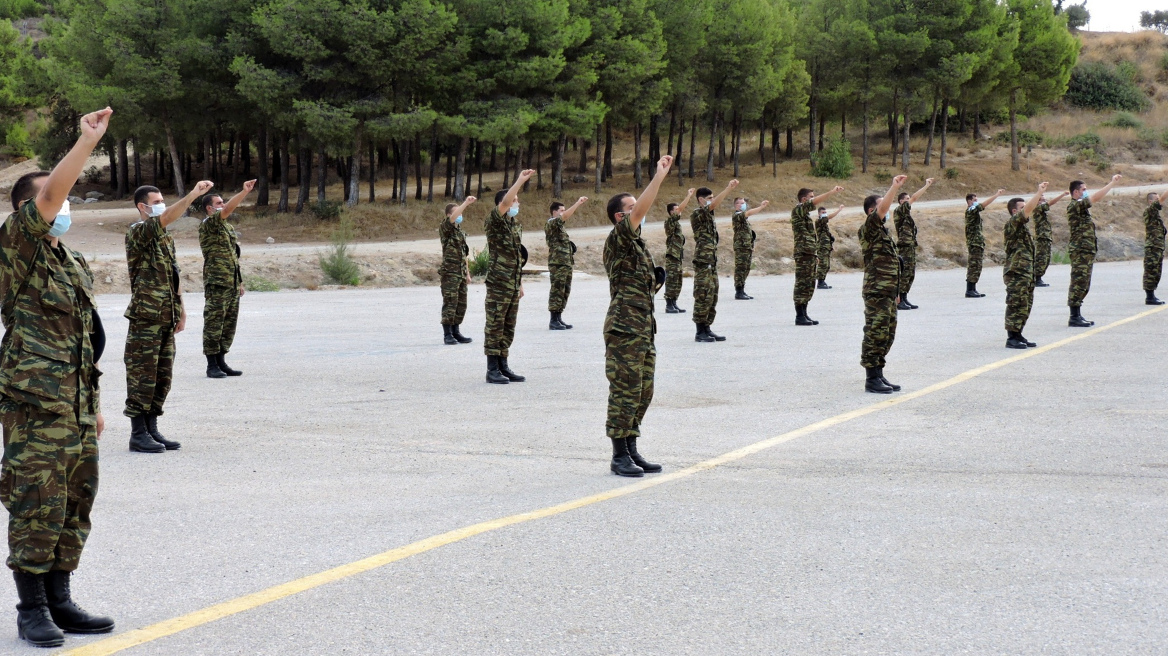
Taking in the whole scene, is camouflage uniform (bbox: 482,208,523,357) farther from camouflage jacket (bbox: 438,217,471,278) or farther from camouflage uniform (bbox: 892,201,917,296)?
camouflage uniform (bbox: 892,201,917,296)

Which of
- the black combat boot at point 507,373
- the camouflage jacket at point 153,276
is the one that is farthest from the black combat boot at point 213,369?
the camouflage jacket at point 153,276

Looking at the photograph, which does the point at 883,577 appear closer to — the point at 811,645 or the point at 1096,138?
the point at 811,645

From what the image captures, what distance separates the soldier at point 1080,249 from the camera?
1627 centimetres

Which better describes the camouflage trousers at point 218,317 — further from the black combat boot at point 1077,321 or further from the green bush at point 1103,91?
the green bush at point 1103,91

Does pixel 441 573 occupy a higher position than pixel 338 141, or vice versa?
pixel 338 141

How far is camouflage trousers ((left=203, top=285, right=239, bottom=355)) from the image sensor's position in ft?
38.5

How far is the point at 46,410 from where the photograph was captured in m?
4.40

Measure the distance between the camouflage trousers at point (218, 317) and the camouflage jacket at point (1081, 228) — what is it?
12267mm

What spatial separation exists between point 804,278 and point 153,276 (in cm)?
1123

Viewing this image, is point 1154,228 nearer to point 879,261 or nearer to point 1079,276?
point 1079,276

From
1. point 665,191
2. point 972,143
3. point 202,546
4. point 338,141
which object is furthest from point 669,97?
point 202,546

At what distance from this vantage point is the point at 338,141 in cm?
4250

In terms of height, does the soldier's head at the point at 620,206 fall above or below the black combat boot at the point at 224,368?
above

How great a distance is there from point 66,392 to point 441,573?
1.88 metres
